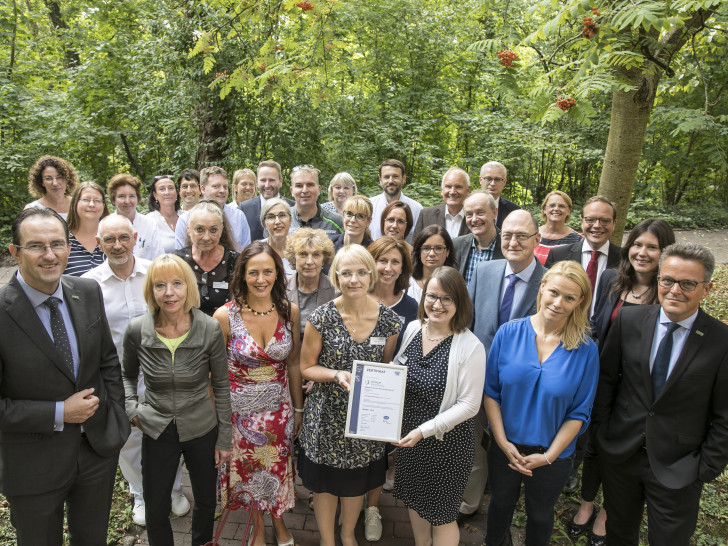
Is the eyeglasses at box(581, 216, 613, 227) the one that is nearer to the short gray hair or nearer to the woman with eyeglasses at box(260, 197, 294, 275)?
the short gray hair

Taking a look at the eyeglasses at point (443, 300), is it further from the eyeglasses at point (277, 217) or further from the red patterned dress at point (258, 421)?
the eyeglasses at point (277, 217)

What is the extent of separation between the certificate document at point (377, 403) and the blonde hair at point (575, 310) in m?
1.12

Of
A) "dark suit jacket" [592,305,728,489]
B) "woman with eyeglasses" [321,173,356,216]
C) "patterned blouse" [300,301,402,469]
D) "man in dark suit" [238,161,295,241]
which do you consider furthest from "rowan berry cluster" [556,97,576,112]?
"man in dark suit" [238,161,295,241]

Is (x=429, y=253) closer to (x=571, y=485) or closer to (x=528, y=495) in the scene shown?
(x=528, y=495)

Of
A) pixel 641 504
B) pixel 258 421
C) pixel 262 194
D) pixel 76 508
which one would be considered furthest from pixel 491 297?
pixel 262 194

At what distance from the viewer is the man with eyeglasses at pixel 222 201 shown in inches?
223

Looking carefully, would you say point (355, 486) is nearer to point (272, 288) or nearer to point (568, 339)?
point (272, 288)

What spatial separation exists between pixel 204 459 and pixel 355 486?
1.10 metres

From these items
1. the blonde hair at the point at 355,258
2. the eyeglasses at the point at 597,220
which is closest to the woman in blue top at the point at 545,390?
the blonde hair at the point at 355,258

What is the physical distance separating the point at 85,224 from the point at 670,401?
16.4 feet

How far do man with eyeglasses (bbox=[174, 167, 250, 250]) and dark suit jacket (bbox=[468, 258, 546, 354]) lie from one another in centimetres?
287

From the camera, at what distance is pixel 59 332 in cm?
273

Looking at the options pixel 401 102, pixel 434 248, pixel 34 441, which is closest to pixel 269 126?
pixel 401 102

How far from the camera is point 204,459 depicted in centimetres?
327
